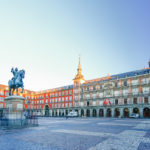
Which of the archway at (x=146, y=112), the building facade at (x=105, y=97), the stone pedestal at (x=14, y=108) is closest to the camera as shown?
the stone pedestal at (x=14, y=108)

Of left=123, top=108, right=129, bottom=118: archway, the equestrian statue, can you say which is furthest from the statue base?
left=123, top=108, right=129, bottom=118: archway

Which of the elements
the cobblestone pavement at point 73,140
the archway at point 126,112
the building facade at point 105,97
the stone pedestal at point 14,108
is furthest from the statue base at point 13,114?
the archway at point 126,112

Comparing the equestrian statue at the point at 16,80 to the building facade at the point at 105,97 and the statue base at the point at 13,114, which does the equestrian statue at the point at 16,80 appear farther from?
the building facade at the point at 105,97

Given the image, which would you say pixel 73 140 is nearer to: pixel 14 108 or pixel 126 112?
pixel 14 108

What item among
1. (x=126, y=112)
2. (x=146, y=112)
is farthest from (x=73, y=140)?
(x=126, y=112)

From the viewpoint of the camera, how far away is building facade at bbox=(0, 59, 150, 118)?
1757 inches

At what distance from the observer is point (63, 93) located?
66.8 meters

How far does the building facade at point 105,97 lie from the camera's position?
146ft

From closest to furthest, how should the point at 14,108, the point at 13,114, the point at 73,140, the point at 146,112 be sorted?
the point at 73,140
the point at 13,114
the point at 14,108
the point at 146,112

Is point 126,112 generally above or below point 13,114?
below

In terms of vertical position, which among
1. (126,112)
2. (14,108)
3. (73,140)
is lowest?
(126,112)

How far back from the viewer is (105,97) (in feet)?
170

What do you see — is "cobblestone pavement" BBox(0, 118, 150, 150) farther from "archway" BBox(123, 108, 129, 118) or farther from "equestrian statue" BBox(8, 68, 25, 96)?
"archway" BBox(123, 108, 129, 118)

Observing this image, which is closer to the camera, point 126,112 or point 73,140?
point 73,140
